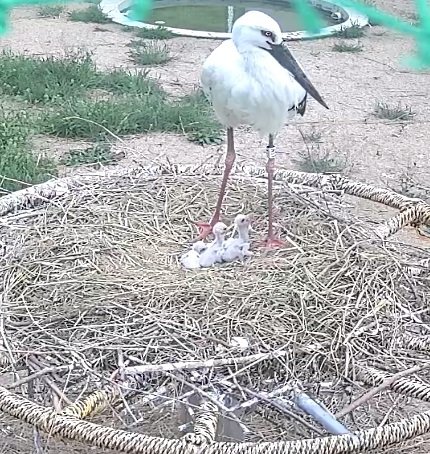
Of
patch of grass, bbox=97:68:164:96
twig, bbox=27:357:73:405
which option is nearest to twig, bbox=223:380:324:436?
twig, bbox=27:357:73:405

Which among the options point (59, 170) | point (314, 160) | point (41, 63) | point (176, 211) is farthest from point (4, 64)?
point (176, 211)

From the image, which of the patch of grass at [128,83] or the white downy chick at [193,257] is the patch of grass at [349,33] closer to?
the patch of grass at [128,83]

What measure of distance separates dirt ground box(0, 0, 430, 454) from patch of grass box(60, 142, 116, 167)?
59 millimetres

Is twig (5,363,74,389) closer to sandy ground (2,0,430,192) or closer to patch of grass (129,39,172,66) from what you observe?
sandy ground (2,0,430,192)

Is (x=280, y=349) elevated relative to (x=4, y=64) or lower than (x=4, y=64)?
elevated

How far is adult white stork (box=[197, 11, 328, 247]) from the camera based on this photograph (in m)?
1.95

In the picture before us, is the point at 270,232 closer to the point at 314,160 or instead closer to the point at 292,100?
the point at 292,100

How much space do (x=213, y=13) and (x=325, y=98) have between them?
230 cm

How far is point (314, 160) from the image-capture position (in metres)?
3.74

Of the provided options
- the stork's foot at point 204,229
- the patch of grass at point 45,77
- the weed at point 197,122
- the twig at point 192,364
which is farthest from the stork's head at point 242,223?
the patch of grass at point 45,77

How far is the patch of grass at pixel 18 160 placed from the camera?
3.30m

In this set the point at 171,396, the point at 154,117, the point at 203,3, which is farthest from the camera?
the point at 203,3

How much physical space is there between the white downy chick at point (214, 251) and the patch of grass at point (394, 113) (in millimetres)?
2599

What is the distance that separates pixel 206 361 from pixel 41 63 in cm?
330
